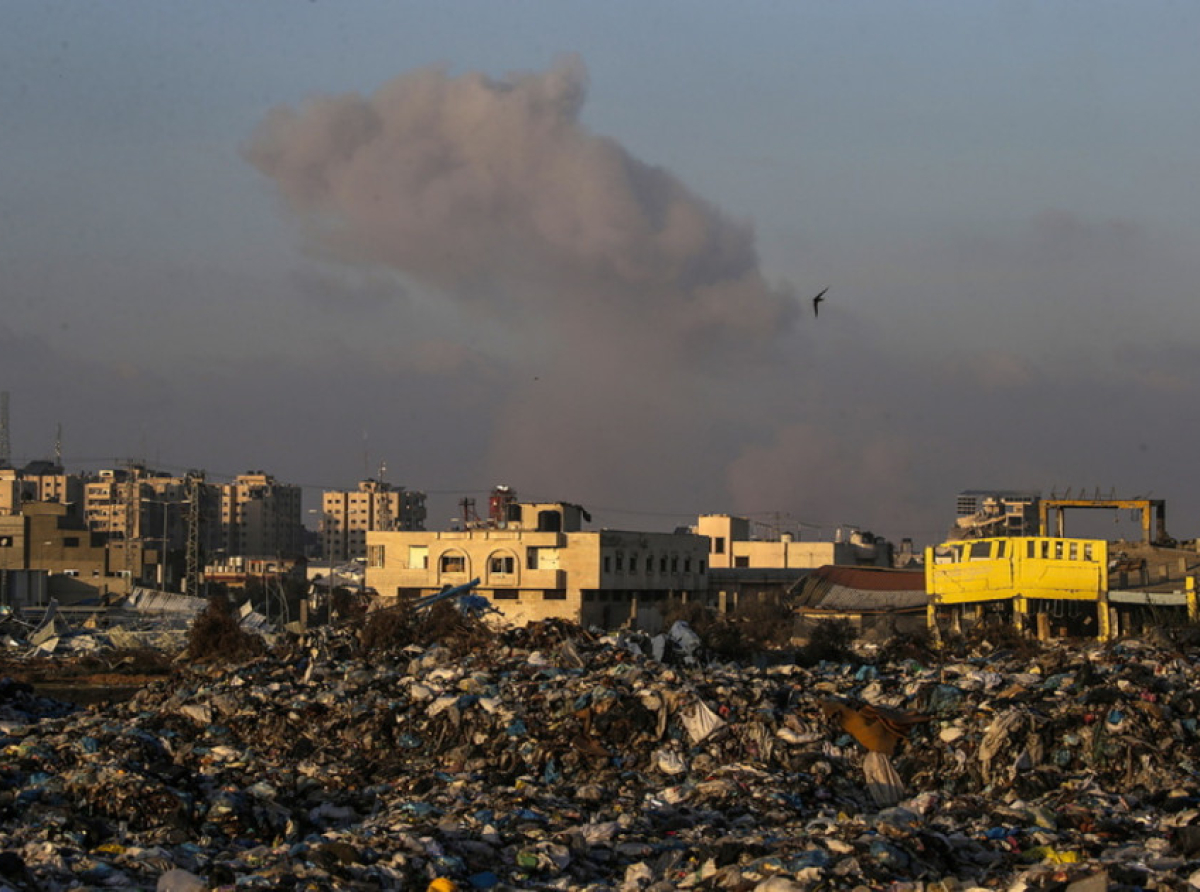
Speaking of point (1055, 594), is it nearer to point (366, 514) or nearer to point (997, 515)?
point (997, 515)

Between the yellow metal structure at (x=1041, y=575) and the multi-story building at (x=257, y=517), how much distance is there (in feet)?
358

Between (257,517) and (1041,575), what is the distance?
385 ft

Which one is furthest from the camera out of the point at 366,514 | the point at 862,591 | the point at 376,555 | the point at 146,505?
the point at 366,514

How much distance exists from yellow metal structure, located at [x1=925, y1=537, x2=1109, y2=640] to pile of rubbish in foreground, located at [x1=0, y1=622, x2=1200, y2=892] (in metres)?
5.36

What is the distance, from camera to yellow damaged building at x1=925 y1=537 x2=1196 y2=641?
22.0 meters

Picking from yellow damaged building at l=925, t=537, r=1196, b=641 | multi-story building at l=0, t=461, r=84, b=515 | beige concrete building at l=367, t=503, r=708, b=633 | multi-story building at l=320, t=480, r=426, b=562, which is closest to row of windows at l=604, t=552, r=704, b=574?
beige concrete building at l=367, t=503, r=708, b=633

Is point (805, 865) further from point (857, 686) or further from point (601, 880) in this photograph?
point (857, 686)

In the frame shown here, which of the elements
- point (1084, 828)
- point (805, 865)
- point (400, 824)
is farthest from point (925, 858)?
point (400, 824)

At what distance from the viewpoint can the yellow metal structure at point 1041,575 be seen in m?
22.2

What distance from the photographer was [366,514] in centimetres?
14850

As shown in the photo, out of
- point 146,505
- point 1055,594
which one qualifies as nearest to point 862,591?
point 1055,594

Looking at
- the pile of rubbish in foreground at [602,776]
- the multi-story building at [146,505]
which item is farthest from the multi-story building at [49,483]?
the pile of rubbish in foreground at [602,776]

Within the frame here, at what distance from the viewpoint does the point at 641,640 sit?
17.7 meters

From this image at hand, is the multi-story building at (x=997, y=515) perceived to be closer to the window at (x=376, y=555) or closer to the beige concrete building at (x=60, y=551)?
the window at (x=376, y=555)
